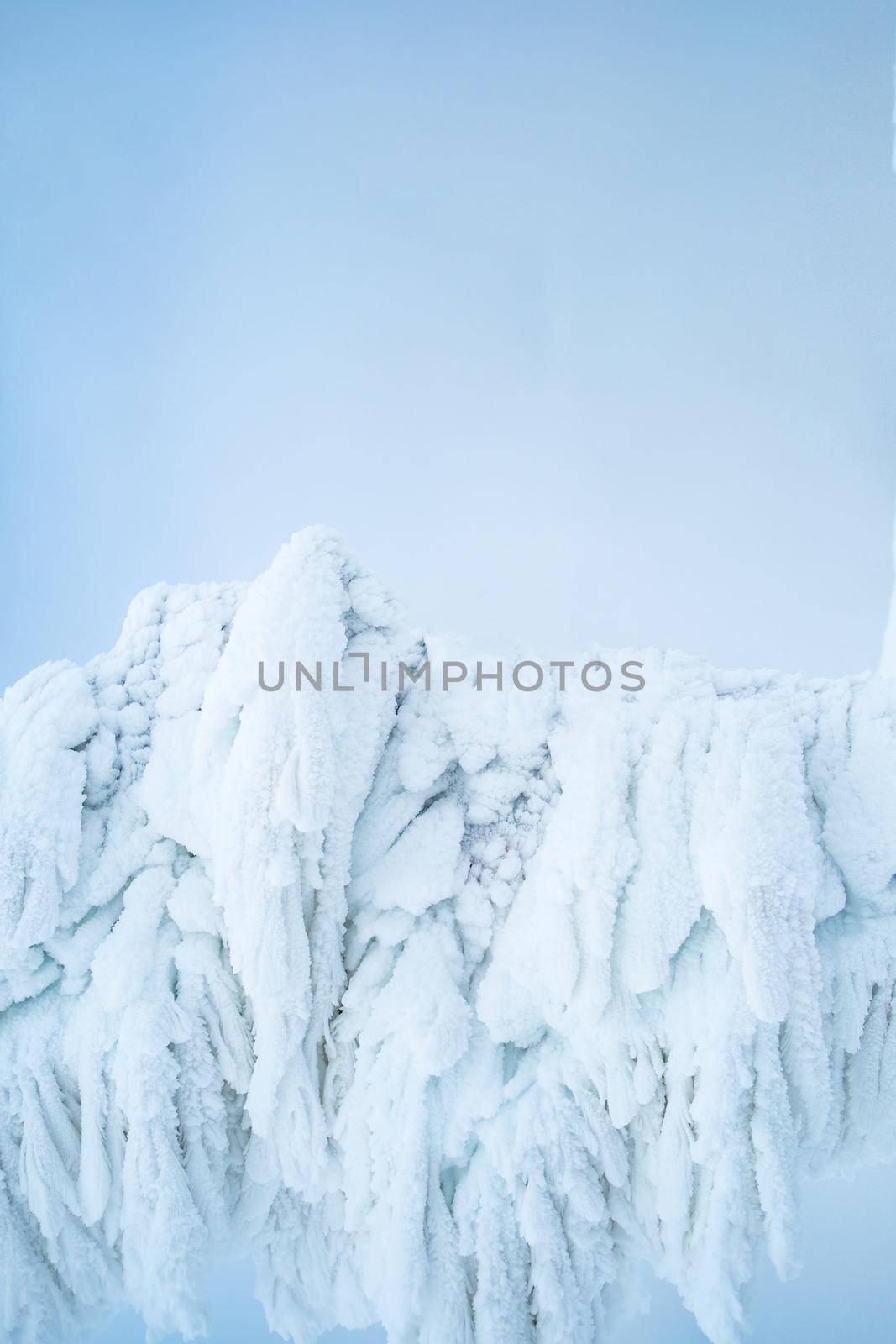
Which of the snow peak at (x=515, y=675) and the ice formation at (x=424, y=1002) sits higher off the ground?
the snow peak at (x=515, y=675)

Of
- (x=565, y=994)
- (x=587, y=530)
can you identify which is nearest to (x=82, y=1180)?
(x=565, y=994)

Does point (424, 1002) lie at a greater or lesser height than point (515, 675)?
lesser

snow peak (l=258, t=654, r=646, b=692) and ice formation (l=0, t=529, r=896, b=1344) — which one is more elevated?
snow peak (l=258, t=654, r=646, b=692)

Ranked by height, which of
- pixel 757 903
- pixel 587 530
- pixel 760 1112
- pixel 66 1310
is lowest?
pixel 66 1310

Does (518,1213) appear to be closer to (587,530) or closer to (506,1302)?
(506,1302)

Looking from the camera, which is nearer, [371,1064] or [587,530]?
[371,1064]

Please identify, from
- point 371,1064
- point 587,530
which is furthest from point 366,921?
point 587,530

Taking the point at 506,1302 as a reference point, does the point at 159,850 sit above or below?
above
